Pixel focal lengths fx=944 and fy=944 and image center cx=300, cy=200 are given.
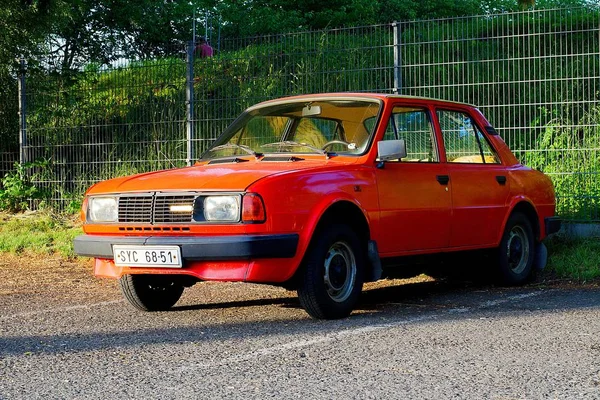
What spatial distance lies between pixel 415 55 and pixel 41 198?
Result: 6805 millimetres

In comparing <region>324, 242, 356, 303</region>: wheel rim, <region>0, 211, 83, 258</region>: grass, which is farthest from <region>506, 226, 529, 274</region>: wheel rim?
<region>0, 211, 83, 258</region>: grass

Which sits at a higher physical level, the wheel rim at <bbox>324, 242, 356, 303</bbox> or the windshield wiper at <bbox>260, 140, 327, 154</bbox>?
the windshield wiper at <bbox>260, 140, 327, 154</bbox>

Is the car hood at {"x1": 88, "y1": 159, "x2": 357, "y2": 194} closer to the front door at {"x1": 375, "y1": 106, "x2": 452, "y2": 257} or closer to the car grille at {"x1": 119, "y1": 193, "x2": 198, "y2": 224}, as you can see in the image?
the car grille at {"x1": 119, "y1": 193, "x2": 198, "y2": 224}

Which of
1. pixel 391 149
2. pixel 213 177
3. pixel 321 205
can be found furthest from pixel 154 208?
pixel 391 149

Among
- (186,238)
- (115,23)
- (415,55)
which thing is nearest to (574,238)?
(415,55)

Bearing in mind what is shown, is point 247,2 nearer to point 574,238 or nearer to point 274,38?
point 274,38

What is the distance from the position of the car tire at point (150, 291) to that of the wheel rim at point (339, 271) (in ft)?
4.05

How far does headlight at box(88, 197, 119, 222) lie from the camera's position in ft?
22.8

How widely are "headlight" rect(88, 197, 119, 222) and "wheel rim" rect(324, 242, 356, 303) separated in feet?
5.25

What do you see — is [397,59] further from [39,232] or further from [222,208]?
[222,208]

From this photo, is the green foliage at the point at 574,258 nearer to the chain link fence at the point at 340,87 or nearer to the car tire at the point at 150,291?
the chain link fence at the point at 340,87

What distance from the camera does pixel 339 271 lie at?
6.78 metres

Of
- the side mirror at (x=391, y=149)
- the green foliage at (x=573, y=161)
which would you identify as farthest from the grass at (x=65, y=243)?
the side mirror at (x=391, y=149)

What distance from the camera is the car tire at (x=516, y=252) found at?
862 centimetres
